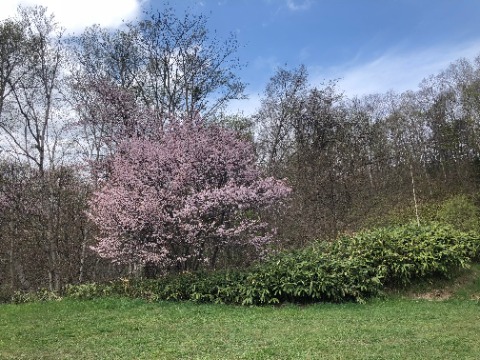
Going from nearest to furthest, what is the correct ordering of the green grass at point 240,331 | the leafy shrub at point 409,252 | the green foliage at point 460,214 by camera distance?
1. the green grass at point 240,331
2. the leafy shrub at point 409,252
3. the green foliage at point 460,214

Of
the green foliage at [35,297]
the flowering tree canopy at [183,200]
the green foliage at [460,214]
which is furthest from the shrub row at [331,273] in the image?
the green foliage at [460,214]

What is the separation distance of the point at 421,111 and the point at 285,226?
20343 mm

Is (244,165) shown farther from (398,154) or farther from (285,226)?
(398,154)

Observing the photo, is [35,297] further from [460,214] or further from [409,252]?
[460,214]

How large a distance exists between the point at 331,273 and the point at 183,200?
3430 mm

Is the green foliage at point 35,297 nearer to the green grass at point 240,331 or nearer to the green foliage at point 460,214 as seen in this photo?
the green grass at point 240,331

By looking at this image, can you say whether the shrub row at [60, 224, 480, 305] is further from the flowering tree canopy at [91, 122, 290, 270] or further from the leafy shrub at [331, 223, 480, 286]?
the flowering tree canopy at [91, 122, 290, 270]

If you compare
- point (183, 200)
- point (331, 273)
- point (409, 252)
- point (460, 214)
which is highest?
point (183, 200)

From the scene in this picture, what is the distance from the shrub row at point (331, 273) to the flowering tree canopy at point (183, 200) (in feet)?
2.33

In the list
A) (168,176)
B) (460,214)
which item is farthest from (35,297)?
(460,214)

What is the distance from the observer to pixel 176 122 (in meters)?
11.4

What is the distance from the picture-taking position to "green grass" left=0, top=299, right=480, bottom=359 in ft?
17.8

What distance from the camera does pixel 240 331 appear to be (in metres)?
6.69

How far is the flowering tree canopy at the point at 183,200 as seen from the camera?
999 centimetres
